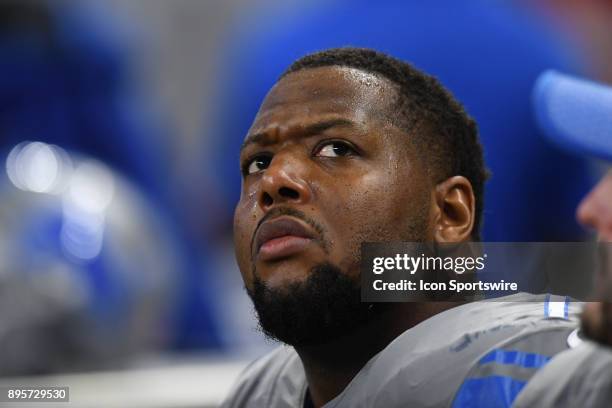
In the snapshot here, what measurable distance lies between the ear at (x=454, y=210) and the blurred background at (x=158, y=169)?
0.37ft

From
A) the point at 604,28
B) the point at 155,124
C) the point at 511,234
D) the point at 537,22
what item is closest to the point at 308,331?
the point at 511,234

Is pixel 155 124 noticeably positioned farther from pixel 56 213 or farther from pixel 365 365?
pixel 365 365

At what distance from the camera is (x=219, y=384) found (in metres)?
1.83

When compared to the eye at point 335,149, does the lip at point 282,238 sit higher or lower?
lower

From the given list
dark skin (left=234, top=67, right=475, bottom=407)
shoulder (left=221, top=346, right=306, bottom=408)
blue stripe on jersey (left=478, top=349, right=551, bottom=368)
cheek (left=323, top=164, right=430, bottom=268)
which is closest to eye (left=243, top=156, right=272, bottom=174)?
dark skin (left=234, top=67, right=475, bottom=407)

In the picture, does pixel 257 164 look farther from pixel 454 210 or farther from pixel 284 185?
pixel 454 210

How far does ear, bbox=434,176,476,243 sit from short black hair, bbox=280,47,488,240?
0.01 m

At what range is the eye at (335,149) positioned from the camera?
3.50 feet

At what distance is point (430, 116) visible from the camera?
1133mm

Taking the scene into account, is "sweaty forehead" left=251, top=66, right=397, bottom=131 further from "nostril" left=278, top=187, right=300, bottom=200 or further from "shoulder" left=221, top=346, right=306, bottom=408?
"shoulder" left=221, top=346, right=306, bottom=408

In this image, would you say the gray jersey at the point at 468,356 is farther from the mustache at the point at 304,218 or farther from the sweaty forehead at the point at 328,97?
the sweaty forehead at the point at 328,97

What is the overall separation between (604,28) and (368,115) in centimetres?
95

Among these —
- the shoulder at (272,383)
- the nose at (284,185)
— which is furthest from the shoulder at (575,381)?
the shoulder at (272,383)

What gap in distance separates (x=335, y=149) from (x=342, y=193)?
2.0 inches
